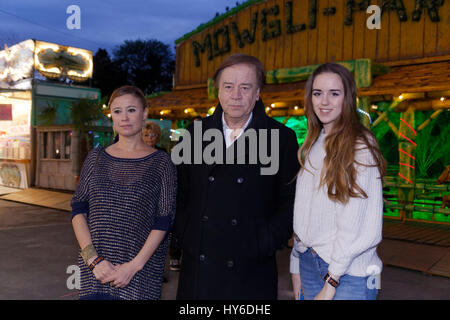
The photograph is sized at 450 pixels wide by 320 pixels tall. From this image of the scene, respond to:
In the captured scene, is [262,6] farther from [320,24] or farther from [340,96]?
[340,96]

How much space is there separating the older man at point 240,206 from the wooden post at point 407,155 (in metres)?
8.38

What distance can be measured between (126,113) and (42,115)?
16.7 metres

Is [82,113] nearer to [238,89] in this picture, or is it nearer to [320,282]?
[238,89]

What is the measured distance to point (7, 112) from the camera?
61.0 ft

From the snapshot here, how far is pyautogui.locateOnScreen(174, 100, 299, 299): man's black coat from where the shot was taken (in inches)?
86.5

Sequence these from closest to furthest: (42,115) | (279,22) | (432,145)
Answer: (279,22), (432,145), (42,115)

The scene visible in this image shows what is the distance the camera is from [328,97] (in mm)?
2049

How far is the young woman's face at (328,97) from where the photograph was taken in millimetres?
2035

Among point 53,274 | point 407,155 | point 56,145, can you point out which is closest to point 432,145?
point 407,155

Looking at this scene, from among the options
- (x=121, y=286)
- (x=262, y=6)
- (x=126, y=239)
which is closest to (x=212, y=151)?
(x=126, y=239)

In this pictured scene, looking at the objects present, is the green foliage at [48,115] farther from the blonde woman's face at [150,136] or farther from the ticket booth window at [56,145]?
the blonde woman's face at [150,136]

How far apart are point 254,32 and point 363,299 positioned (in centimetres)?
997

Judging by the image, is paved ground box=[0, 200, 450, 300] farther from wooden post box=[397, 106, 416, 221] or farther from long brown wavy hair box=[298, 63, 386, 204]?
long brown wavy hair box=[298, 63, 386, 204]

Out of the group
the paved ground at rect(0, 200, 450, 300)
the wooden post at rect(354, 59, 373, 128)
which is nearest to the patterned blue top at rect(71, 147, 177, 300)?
the paved ground at rect(0, 200, 450, 300)
